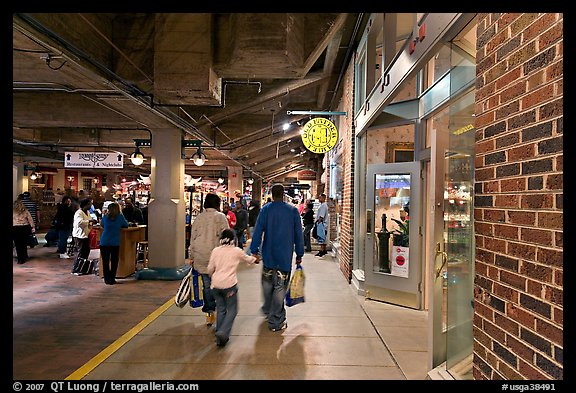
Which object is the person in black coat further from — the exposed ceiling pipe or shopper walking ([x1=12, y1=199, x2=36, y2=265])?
shopper walking ([x1=12, y1=199, x2=36, y2=265])

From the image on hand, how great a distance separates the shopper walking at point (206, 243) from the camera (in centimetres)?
520

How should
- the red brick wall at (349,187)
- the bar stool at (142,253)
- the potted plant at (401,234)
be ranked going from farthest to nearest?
the bar stool at (142,253) → the red brick wall at (349,187) → the potted plant at (401,234)

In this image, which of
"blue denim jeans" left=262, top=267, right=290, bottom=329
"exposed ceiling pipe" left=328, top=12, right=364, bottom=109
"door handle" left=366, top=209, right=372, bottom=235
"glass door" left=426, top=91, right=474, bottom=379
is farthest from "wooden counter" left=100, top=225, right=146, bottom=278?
"glass door" left=426, top=91, right=474, bottom=379

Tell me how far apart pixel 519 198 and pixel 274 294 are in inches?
142

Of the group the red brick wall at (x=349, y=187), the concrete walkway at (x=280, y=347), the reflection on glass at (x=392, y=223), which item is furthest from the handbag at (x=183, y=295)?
the red brick wall at (x=349, y=187)

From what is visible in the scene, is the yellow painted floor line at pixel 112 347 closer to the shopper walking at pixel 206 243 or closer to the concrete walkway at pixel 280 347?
the concrete walkway at pixel 280 347

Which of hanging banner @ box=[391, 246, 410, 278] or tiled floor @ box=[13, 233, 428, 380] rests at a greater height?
hanging banner @ box=[391, 246, 410, 278]

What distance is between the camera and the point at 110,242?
824 centimetres

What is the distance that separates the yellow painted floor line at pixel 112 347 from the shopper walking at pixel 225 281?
1145 mm

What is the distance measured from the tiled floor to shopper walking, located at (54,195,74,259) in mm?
4309

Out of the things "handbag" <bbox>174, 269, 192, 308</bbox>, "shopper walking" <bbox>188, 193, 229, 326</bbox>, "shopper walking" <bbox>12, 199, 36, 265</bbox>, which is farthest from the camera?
"shopper walking" <bbox>12, 199, 36, 265</bbox>

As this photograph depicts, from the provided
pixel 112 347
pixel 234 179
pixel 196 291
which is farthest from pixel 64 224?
pixel 234 179

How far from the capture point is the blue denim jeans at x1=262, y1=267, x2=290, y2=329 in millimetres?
5078
